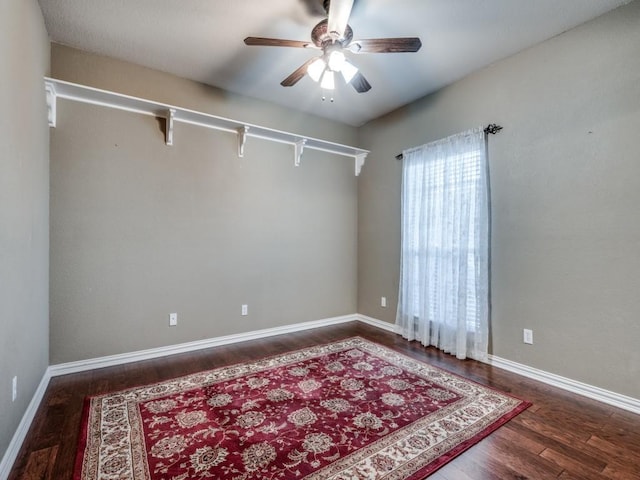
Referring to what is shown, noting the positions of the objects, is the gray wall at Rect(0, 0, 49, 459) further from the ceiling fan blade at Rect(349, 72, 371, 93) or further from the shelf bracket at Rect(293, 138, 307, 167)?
the shelf bracket at Rect(293, 138, 307, 167)

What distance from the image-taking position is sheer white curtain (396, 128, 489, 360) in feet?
9.97

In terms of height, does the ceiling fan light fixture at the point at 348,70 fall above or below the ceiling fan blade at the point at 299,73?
below

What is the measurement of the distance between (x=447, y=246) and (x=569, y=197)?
1.13 m

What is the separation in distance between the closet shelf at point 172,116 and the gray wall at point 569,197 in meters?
1.78

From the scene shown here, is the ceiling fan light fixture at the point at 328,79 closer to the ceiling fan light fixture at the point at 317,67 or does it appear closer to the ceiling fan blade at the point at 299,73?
the ceiling fan light fixture at the point at 317,67

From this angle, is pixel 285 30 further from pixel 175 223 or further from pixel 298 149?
pixel 175 223

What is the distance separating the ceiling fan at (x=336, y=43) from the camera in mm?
1975

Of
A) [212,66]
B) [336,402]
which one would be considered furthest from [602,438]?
[212,66]

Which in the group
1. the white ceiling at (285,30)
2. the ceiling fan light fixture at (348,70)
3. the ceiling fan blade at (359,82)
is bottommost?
the ceiling fan light fixture at (348,70)

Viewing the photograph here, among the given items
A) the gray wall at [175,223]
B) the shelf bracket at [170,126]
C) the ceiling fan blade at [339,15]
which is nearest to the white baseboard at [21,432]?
the gray wall at [175,223]

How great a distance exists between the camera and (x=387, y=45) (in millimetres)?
2076

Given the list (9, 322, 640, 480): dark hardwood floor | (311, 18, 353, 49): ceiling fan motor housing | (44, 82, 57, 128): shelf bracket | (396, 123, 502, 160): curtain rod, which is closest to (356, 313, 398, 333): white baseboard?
(9, 322, 640, 480): dark hardwood floor

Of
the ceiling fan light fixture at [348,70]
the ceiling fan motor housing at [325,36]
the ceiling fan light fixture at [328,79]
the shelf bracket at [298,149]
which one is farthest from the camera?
the shelf bracket at [298,149]

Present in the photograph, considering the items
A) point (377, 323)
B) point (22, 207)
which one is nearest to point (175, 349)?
point (22, 207)
